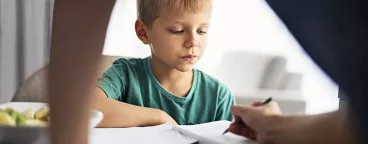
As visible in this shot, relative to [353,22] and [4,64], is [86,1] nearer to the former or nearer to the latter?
[353,22]

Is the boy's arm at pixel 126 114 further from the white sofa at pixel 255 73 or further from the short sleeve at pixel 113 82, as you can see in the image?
the white sofa at pixel 255 73

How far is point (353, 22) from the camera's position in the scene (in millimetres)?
427

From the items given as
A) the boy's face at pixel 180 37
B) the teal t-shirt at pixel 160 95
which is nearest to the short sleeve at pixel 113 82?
the teal t-shirt at pixel 160 95

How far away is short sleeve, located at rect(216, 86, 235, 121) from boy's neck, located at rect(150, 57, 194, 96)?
95mm

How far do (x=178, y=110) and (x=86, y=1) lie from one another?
83 cm

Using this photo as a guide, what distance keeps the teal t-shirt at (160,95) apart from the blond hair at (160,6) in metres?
0.12

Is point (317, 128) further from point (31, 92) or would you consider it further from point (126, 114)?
point (31, 92)

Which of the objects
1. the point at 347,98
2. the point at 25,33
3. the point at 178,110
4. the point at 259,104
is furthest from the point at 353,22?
the point at 25,33

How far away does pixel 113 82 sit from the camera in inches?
51.0

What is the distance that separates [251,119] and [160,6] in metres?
0.46

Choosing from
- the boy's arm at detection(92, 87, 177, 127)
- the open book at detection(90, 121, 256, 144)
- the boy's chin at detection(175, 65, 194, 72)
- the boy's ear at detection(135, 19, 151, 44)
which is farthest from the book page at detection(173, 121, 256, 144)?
the boy's ear at detection(135, 19, 151, 44)

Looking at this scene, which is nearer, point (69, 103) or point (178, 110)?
point (69, 103)

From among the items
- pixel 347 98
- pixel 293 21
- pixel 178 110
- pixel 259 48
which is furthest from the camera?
pixel 259 48

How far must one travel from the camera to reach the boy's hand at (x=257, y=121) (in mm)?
912
